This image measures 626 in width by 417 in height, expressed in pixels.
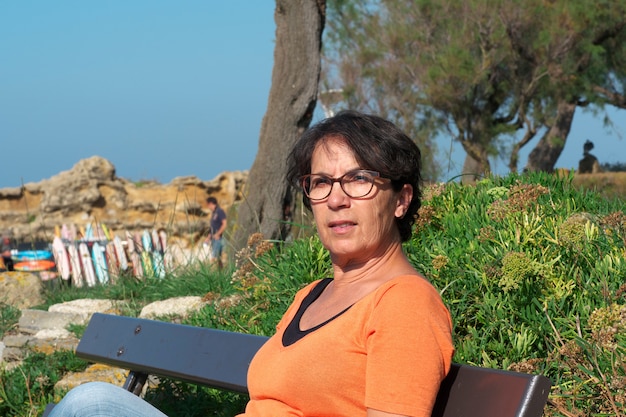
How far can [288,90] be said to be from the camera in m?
8.49

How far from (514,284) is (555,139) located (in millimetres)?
16982

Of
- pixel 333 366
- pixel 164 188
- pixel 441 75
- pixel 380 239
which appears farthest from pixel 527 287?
pixel 164 188

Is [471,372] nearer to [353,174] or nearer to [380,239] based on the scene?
[380,239]

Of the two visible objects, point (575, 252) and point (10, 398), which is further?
point (10, 398)

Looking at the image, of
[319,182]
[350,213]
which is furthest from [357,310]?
[319,182]

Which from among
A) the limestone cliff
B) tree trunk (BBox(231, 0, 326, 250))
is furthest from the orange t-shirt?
the limestone cliff

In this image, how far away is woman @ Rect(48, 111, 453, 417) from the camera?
6.91 ft

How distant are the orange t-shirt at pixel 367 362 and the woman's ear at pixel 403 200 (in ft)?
1.12

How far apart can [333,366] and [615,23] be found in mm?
17585

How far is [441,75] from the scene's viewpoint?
1905 centimetres

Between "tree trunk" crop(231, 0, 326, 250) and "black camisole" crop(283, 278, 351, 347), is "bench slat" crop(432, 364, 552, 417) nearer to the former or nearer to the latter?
"black camisole" crop(283, 278, 351, 347)

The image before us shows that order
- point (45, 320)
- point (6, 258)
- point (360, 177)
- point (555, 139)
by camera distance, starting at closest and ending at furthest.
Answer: point (360, 177)
point (45, 320)
point (6, 258)
point (555, 139)

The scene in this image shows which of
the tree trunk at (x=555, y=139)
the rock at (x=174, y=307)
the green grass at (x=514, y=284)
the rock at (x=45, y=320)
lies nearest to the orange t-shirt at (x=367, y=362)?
the green grass at (x=514, y=284)

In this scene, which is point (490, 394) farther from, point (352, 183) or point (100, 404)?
point (100, 404)
